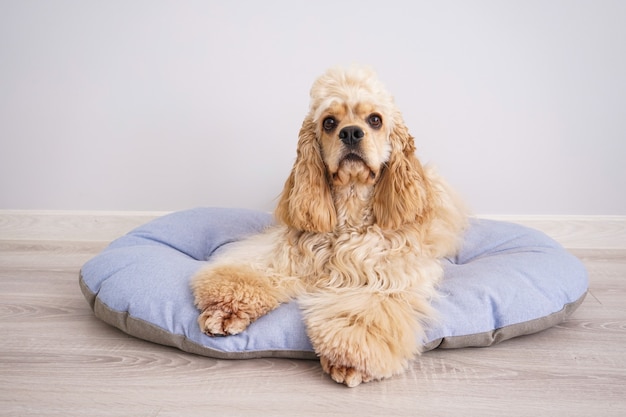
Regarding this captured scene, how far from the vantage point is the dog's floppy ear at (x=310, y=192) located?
2.60m

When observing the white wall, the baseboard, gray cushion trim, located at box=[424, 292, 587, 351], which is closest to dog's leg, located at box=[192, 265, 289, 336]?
gray cushion trim, located at box=[424, 292, 587, 351]

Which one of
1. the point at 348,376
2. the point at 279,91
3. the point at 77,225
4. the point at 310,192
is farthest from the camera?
the point at 77,225

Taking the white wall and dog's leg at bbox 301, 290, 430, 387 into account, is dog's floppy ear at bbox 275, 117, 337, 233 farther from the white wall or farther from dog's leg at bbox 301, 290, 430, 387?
the white wall

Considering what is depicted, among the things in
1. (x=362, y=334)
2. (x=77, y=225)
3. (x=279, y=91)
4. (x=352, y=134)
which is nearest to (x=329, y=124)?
(x=352, y=134)

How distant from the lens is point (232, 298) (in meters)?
2.38

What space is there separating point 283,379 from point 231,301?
388 millimetres

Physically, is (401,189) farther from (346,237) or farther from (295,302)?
(295,302)

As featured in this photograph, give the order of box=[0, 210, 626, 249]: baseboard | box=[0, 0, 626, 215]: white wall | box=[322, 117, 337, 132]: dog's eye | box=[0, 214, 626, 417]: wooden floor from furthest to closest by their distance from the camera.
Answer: box=[0, 210, 626, 249]: baseboard, box=[0, 0, 626, 215]: white wall, box=[322, 117, 337, 132]: dog's eye, box=[0, 214, 626, 417]: wooden floor

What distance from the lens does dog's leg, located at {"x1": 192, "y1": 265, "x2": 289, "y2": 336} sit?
7.64ft

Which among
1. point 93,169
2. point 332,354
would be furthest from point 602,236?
point 93,169

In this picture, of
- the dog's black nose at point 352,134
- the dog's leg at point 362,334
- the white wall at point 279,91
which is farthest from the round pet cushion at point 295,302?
the white wall at point 279,91

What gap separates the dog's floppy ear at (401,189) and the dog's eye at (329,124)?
0.30 metres

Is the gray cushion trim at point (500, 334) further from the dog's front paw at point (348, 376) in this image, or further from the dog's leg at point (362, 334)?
the dog's front paw at point (348, 376)

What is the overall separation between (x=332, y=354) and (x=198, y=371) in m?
0.57
